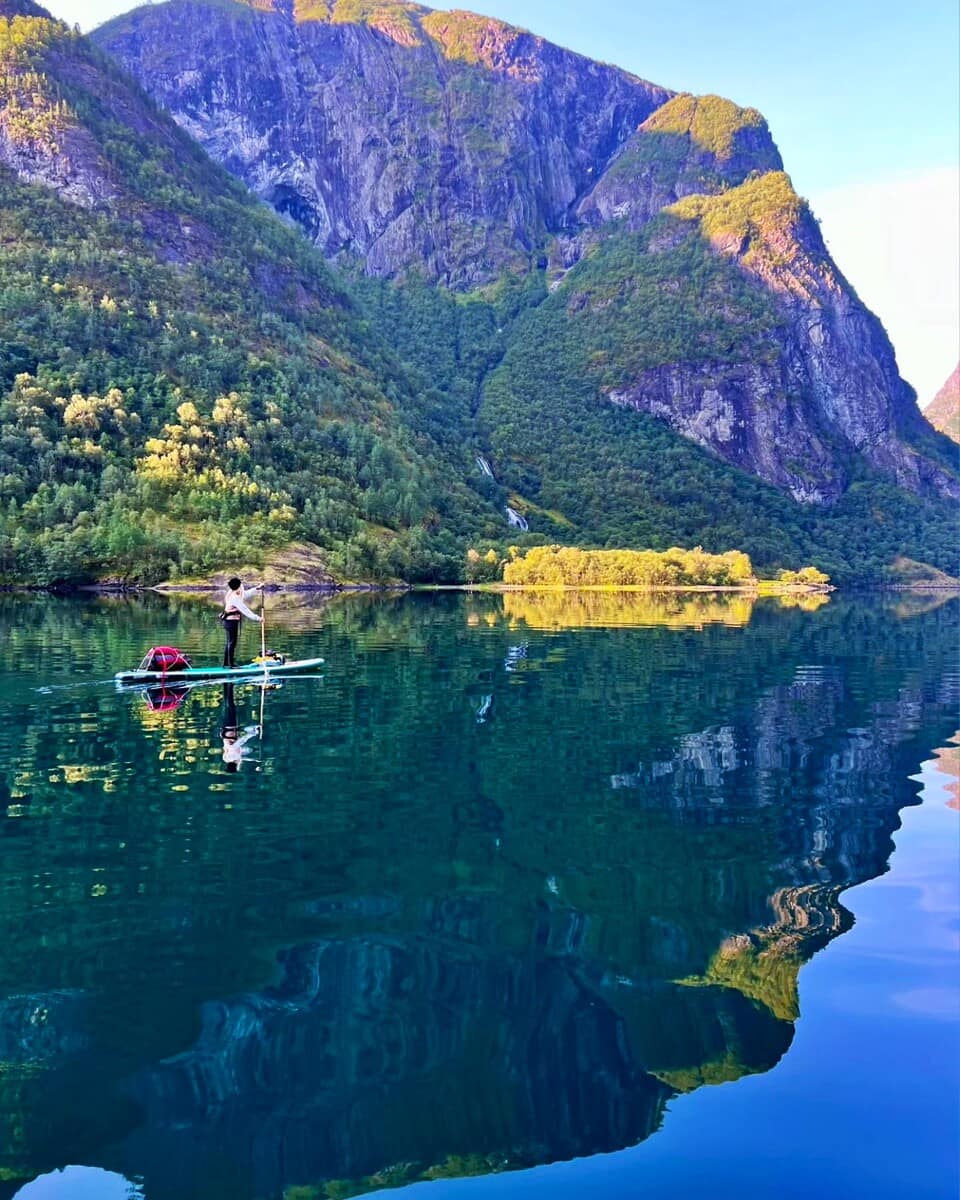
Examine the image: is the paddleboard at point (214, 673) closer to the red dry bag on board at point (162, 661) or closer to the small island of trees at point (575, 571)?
the red dry bag on board at point (162, 661)

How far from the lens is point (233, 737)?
105 ft

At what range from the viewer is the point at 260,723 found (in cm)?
3509

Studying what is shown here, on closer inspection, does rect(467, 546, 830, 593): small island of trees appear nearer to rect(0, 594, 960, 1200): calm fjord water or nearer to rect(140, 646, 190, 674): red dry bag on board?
rect(140, 646, 190, 674): red dry bag on board

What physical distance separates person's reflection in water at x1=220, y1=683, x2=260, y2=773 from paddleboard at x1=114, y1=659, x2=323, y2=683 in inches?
145

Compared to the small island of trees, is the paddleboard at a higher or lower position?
lower

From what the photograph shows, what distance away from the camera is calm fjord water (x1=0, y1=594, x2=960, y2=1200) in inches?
428

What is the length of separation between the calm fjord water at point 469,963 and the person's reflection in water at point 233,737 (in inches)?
17.2

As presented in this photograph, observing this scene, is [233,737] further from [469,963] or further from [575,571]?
[575,571]

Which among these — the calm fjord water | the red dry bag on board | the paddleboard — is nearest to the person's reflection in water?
the calm fjord water

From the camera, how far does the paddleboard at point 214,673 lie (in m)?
42.0

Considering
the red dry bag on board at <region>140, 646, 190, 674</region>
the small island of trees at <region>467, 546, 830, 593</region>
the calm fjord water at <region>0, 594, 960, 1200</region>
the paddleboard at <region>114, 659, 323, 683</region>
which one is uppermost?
the small island of trees at <region>467, 546, 830, 593</region>

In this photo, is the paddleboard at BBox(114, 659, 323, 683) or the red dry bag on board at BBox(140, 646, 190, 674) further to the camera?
the red dry bag on board at BBox(140, 646, 190, 674)

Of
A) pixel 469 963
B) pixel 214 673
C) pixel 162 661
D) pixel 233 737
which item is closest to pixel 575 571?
pixel 214 673

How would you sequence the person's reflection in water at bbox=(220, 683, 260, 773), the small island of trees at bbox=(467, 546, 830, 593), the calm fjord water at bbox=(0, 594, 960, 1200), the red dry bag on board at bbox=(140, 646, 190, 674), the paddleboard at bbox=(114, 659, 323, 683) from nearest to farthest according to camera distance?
the calm fjord water at bbox=(0, 594, 960, 1200), the person's reflection in water at bbox=(220, 683, 260, 773), the paddleboard at bbox=(114, 659, 323, 683), the red dry bag on board at bbox=(140, 646, 190, 674), the small island of trees at bbox=(467, 546, 830, 593)
